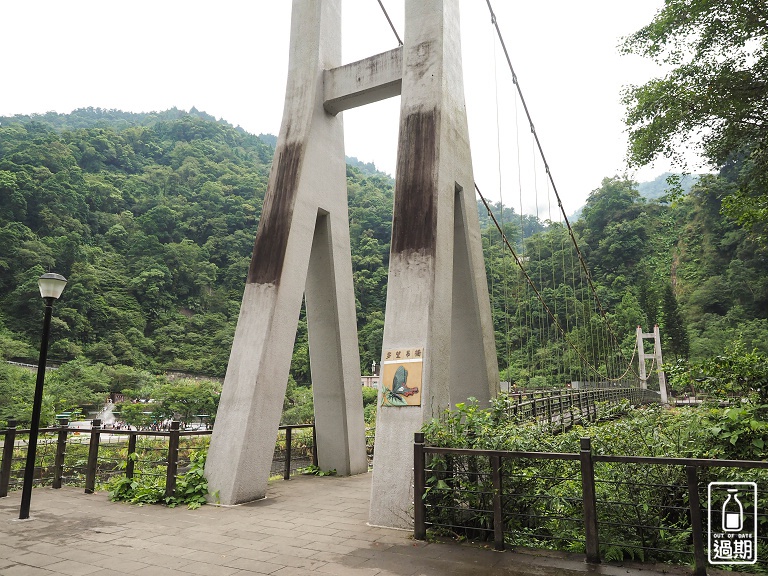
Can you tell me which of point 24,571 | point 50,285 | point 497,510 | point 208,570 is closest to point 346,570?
point 208,570

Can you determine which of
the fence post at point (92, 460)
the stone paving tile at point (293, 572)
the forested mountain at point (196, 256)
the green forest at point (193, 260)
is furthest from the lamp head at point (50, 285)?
the forested mountain at point (196, 256)

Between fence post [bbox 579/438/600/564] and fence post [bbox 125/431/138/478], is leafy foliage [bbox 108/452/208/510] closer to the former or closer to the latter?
fence post [bbox 125/431/138/478]

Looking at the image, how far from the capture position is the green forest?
34.5 meters

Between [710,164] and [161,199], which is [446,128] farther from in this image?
[161,199]

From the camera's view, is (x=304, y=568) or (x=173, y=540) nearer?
(x=304, y=568)

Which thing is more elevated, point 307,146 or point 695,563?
point 307,146

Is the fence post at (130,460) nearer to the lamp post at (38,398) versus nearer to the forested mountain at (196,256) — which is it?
the lamp post at (38,398)

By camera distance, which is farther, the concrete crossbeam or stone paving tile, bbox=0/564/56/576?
the concrete crossbeam

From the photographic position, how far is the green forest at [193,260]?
113ft

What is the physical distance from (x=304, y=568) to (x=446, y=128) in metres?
4.60

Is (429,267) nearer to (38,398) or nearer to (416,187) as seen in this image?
(416,187)

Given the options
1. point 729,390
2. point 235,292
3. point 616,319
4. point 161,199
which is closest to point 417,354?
point 729,390

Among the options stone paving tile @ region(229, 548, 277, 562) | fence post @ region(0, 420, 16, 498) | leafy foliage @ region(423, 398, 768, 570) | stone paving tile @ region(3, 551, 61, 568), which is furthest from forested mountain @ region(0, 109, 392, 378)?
stone paving tile @ region(3, 551, 61, 568)

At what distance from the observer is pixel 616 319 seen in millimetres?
38719
